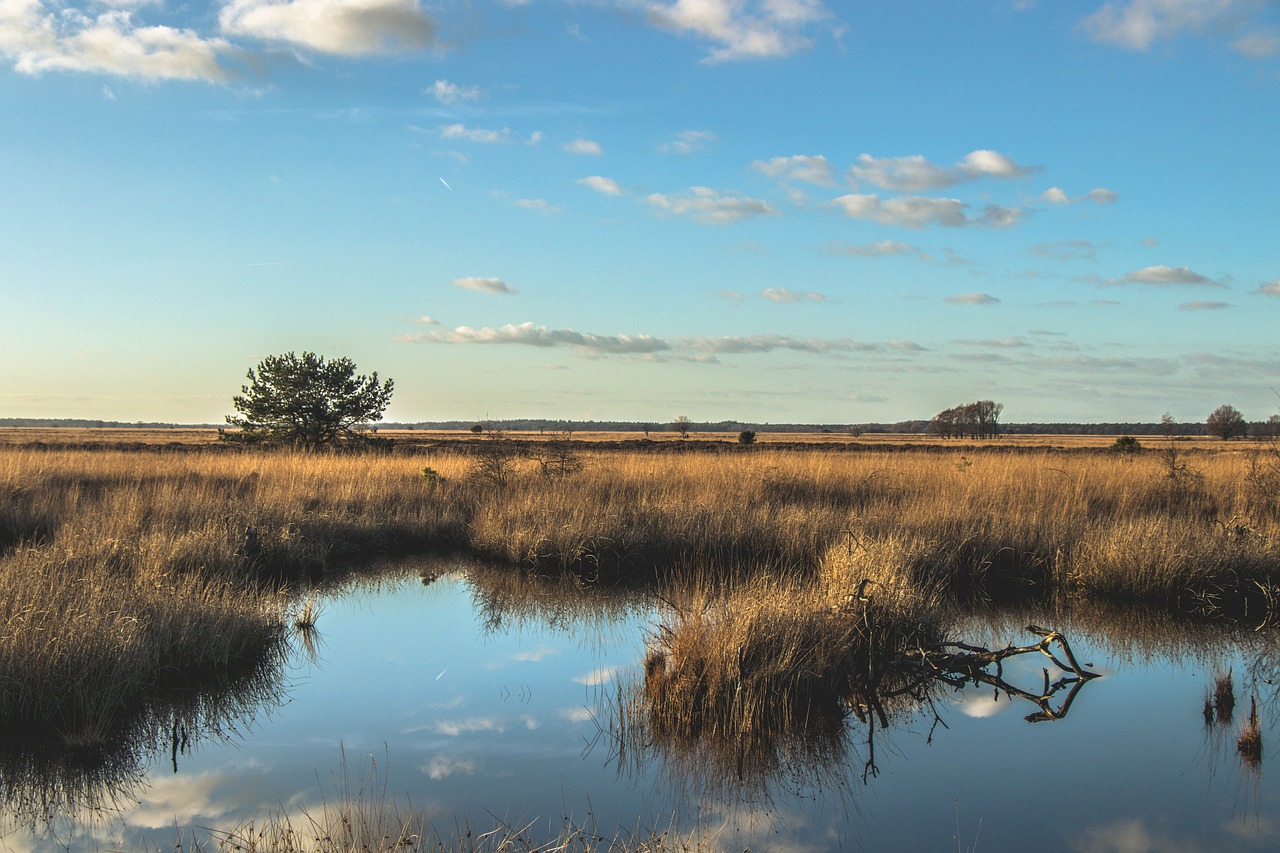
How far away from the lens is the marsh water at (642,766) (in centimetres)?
472

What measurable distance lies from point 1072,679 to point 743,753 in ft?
11.7

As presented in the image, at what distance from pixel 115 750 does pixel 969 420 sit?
10343 cm

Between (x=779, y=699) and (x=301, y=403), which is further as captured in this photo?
(x=301, y=403)

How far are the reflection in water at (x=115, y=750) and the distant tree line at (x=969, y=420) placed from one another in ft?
326

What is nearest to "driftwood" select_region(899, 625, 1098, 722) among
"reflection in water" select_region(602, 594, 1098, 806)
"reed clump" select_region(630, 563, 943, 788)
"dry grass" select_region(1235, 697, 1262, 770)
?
"reflection in water" select_region(602, 594, 1098, 806)

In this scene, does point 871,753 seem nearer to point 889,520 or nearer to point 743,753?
point 743,753

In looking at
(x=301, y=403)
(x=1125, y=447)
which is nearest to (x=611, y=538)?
(x=301, y=403)

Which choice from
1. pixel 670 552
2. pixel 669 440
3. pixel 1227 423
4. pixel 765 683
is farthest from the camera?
pixel 1227 423

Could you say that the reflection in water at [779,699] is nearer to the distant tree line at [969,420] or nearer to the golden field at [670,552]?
the golden field at [670,552]

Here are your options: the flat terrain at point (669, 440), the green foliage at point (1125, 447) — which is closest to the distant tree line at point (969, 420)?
the flat terrain at point (669, 440)

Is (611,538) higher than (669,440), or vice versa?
(669,440)

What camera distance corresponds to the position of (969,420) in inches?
3964

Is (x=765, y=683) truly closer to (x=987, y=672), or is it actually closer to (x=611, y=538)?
(x=987, y=672)

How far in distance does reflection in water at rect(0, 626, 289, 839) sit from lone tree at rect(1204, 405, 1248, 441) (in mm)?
104944
